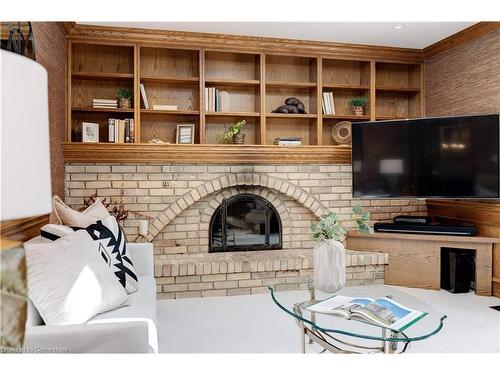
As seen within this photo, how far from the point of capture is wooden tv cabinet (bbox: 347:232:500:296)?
3.70m

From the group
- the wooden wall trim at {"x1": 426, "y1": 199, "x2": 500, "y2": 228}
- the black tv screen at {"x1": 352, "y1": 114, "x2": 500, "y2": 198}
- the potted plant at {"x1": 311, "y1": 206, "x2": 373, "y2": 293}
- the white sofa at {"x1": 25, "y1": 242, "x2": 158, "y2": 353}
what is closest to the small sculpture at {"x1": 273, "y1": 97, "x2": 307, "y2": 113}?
the black tv screen at {"x1": 352, "y1": 114, "x2": 500, "y2": 198}

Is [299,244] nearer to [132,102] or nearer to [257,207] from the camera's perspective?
[257,207]

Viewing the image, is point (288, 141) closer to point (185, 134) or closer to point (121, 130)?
point (185, 134)

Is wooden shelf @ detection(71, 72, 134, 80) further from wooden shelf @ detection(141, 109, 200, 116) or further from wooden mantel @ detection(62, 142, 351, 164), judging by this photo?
wooden mantel @ detection(62, 142, 351, 164)

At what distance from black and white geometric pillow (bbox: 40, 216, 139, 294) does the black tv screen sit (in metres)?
2.54

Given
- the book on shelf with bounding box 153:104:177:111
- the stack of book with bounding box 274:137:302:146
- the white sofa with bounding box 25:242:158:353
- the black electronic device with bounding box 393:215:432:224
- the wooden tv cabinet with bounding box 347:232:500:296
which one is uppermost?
the book on shelf with bounding box 153:104:177:111

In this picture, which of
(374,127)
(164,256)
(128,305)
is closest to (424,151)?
(374,127)

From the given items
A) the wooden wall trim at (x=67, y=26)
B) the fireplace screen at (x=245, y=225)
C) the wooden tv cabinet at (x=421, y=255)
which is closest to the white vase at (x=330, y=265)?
the wooden tv cabinet at (x=421, y=255)

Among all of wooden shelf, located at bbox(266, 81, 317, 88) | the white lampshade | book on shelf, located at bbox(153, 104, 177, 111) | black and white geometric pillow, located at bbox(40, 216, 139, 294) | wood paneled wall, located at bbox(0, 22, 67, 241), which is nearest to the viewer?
the white lampshade

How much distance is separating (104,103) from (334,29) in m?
2.25

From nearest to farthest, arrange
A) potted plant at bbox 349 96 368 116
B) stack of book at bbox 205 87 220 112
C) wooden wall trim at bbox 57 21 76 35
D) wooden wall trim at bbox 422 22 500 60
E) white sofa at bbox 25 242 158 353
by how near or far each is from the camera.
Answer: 1. white sofa at bbox 25 242 158 353
2. wooden wall trim at bbox 57 21 76 35
3. wooden wall trim at bbox 422 22 500 60
4. stack of book at bbox 205 87 220 112
5. potted plant at bbox 349 96 368 116

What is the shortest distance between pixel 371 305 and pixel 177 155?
2.48 m

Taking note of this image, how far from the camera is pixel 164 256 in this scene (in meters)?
3.96

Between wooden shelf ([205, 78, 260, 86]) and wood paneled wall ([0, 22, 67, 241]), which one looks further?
wooden shelf ([205, 78, 260, 86])
